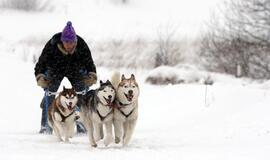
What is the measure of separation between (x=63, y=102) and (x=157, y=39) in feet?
61.5

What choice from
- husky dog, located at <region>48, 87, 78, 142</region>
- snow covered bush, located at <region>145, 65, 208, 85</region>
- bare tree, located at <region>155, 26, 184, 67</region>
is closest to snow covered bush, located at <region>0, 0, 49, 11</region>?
bare tree, located at <region>155, 26, 184, 67</region>

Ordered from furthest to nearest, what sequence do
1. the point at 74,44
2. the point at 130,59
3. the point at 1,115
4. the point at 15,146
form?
the point at 130,59 < the point at 1,115 < the point at 74,44 < the point at 15,146

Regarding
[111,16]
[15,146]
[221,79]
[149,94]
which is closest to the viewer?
[15,146]

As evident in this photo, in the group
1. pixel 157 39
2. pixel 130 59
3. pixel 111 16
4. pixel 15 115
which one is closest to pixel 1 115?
pixel 15 115

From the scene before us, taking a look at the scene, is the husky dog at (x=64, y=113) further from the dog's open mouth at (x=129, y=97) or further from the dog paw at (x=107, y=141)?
the dog's open mouth at (x=129, y=97)

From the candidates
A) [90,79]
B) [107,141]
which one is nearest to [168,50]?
[90,79]

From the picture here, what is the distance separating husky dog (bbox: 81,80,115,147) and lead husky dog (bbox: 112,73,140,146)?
0.09m

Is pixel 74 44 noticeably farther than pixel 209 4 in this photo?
No

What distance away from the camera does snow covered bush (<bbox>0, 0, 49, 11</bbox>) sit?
34.6 m

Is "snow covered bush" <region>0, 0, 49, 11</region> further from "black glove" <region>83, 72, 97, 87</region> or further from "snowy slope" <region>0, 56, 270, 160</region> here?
"black glove" <region>83, 72, 97, 87</region>

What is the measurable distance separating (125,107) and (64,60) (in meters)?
2.02

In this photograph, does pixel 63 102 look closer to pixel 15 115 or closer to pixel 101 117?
pixel 101 117

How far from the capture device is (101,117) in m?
Result: 7.57

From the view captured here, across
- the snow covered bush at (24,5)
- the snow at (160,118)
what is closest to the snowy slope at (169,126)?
the snow at (160,118)
